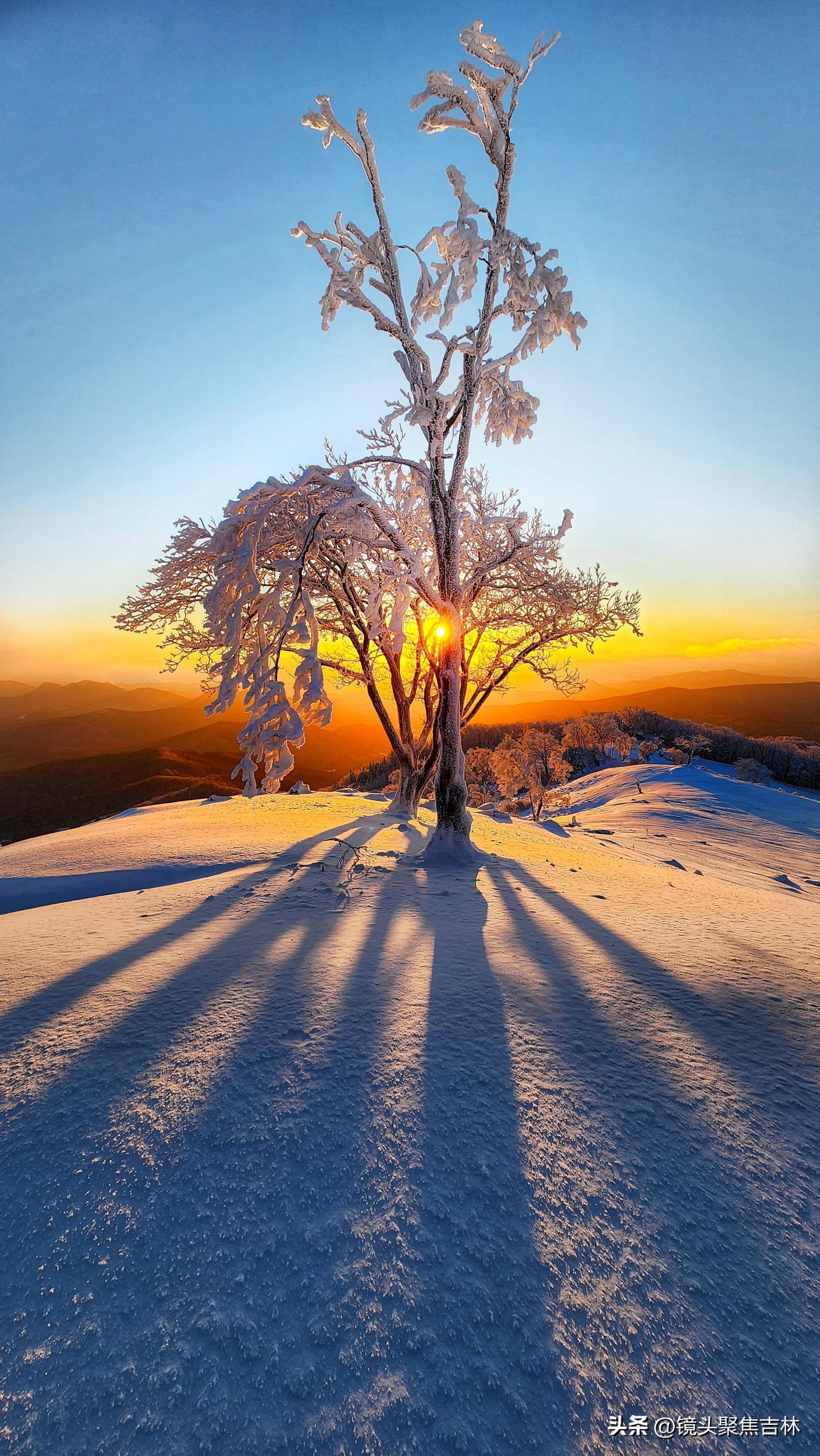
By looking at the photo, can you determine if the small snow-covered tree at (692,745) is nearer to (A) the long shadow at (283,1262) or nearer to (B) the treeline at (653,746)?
(B) the treeline at (653,746)

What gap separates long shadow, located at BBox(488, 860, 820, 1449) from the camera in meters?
1.16

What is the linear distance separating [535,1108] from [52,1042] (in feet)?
6.29

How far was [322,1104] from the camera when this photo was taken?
1839mm

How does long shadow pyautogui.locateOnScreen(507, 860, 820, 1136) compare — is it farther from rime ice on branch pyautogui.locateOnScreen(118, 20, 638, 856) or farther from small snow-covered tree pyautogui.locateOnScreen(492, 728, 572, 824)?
small snow-covered tree pyautogui.locateOnScreen(492, 728, 572, 824)

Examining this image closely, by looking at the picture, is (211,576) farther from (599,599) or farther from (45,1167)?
(45,1167)

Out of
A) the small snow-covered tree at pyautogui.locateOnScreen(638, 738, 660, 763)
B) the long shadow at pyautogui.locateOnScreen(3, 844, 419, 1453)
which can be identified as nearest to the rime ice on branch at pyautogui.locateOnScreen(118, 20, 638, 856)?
the long shadow at pyautogui.locateOnScreen(3, 844, 419, 1453)

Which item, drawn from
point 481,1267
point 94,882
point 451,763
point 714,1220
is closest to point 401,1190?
point 481,1267

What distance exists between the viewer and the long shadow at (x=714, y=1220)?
116cm

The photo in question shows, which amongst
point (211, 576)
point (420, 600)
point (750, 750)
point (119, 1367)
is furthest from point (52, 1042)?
point (750, 750)

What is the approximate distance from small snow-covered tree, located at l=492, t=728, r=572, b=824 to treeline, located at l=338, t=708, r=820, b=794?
1.31m

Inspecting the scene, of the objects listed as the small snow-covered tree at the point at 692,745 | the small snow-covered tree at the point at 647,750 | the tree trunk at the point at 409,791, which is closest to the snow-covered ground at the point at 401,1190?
the tree trunk at the point at 409,791

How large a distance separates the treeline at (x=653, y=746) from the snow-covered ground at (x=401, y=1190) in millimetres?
15197

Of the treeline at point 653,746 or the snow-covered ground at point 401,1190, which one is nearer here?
the snow-covered ground at point 401,1190

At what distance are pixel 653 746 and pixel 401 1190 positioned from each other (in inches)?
1031
